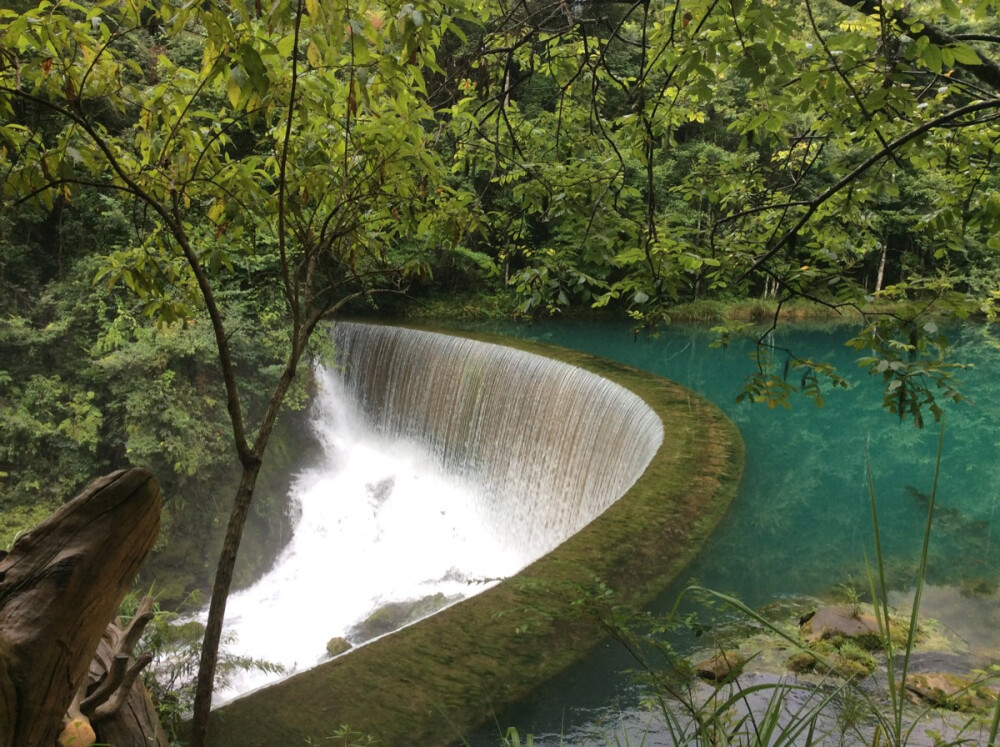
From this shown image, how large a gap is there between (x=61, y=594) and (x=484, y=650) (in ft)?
6.13

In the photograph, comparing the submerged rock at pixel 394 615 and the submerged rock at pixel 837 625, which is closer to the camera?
the submerged rock at pixel 837 625

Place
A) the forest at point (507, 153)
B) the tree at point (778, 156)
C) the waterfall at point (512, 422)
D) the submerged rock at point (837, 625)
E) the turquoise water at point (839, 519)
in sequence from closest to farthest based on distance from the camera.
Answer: the forest at point (507, 153) → the tree at point (778, 156) → the turquoise water at point (839, 519) → the submerged rock at point (837, 625) → the waterfall at point (512, 422)

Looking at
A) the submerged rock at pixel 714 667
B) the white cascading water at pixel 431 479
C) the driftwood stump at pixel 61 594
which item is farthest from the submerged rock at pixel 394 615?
the driftwood stump at pixel 61 594

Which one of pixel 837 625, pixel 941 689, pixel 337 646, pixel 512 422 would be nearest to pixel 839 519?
pixel 837 625

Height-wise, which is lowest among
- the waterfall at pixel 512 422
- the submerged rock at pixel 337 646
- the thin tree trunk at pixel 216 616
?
the submerged rock at pixel 337 646

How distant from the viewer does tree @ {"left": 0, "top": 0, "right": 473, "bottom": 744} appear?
5.45 feet

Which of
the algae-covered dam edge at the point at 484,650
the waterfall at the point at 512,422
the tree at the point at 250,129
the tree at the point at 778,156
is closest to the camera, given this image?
the tree at the point at 250,129

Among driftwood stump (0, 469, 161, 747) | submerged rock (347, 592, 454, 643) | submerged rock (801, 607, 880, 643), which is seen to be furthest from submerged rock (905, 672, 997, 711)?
submerged rock (347, 592, 454, 643)

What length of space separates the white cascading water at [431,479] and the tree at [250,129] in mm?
3959

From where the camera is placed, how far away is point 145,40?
30.2 feet

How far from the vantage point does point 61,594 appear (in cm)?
136

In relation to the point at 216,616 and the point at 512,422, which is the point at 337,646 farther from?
the point at 216,616

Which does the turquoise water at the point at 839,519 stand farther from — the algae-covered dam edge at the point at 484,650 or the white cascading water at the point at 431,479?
the white cascading water at the point at 431,479

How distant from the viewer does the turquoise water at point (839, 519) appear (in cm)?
305
